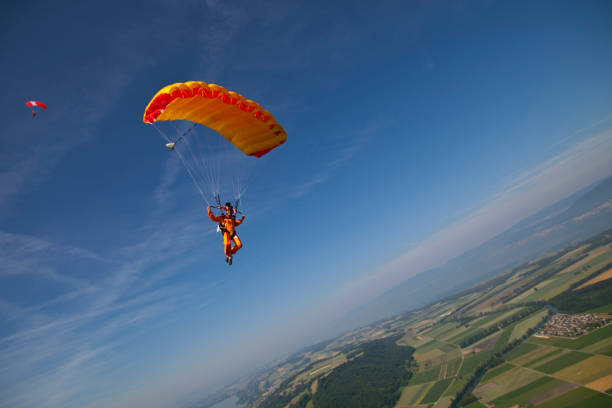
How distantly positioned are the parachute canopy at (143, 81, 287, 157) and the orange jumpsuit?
3722 mm

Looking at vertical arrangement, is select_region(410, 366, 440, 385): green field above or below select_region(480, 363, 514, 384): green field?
below

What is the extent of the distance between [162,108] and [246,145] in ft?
15.2

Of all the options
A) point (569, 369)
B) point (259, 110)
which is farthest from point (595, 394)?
point (259, 110)

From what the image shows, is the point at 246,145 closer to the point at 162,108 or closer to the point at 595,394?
the point at 162,108

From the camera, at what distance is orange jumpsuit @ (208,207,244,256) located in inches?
433

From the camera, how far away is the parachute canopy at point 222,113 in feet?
29.6

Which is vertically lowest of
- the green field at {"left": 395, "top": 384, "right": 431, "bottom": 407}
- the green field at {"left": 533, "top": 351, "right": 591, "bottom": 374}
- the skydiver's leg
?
the green field at {"left": 395, "top": 384, "right": 431, "bottom": 407}

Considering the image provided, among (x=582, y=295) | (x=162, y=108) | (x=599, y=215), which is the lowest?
(x=599, y=215)

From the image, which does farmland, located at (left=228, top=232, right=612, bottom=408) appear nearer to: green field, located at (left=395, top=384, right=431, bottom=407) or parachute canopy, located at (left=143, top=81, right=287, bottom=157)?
green field, located at (left=395, top=384, right=431, bottom=407)

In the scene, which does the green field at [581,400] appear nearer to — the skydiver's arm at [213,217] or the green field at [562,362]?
the green field at [562,362]

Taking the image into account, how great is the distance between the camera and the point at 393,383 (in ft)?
198

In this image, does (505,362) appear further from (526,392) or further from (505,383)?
(526,392)

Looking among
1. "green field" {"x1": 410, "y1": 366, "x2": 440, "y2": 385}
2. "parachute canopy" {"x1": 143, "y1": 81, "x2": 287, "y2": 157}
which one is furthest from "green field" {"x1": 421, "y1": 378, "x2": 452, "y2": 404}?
"parachute canopy" {"x1": 143, "y1": 81, "x2": 287, "y2": 157}

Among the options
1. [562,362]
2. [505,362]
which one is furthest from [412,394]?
[562,362]
